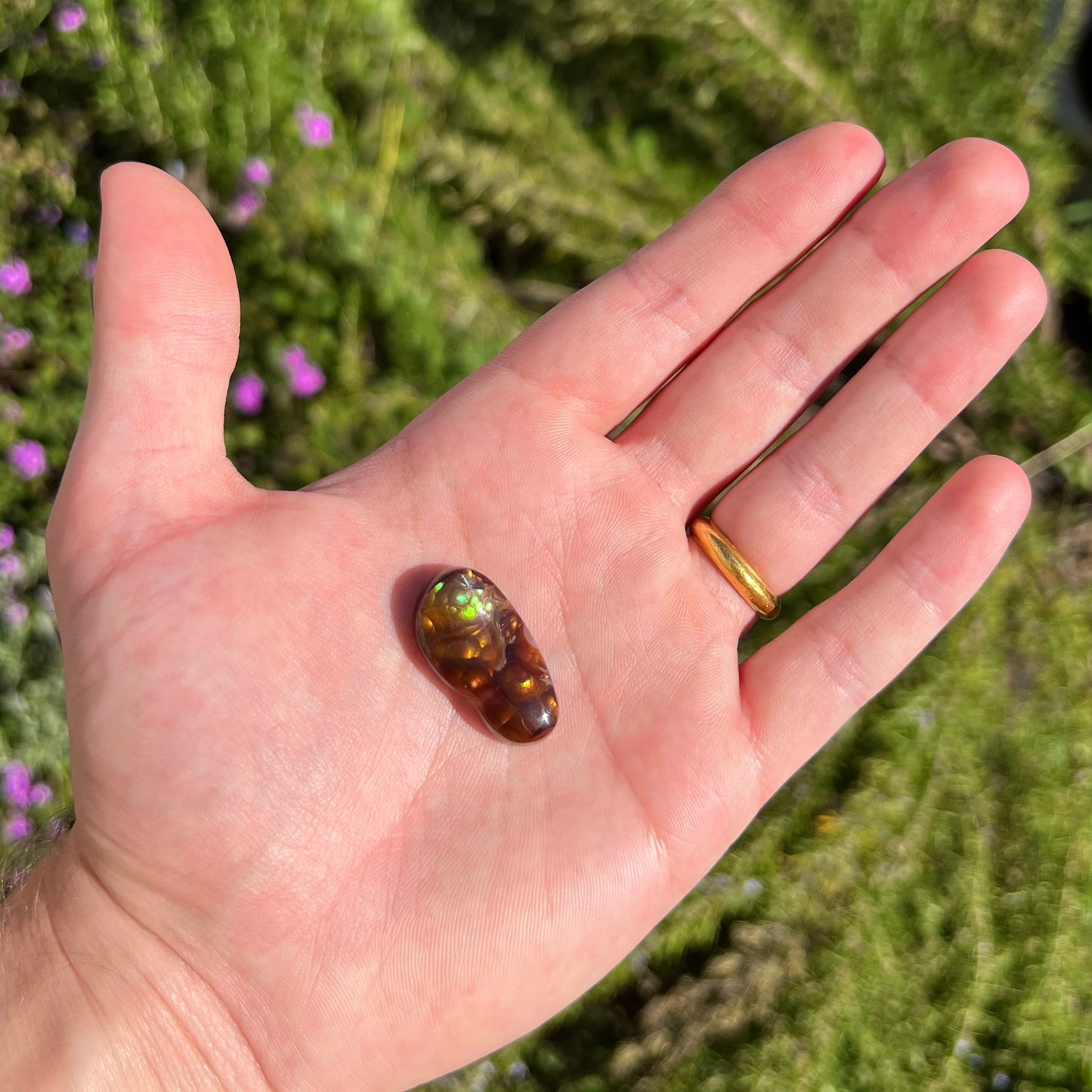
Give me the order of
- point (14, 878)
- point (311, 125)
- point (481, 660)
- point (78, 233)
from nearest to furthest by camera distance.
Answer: point (481, 660) < point (14, 878) < point (78, 233) < point (311, 125)

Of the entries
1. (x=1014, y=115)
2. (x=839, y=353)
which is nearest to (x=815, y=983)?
(x=839, y=353)

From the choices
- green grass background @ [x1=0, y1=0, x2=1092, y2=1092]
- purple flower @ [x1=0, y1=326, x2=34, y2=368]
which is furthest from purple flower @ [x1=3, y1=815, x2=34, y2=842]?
purple flower @ [x1=0, y1=326, x2=34, y2=368]

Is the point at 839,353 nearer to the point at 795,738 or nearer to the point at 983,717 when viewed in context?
the point at 795,738

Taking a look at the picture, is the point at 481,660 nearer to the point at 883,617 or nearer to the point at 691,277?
the point at 883,617

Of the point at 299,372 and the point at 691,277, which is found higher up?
the point at 691,277

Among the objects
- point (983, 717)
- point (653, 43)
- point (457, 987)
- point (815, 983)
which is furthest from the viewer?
point (653, 43)

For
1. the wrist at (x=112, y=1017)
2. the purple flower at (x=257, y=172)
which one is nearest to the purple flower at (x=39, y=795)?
the wrist at (x=112, y=1017)

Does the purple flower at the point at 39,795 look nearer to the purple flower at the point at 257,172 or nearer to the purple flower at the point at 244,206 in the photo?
the purple flower at the point at 244,206

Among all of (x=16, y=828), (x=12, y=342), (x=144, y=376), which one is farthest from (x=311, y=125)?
(x=16, y=828)
